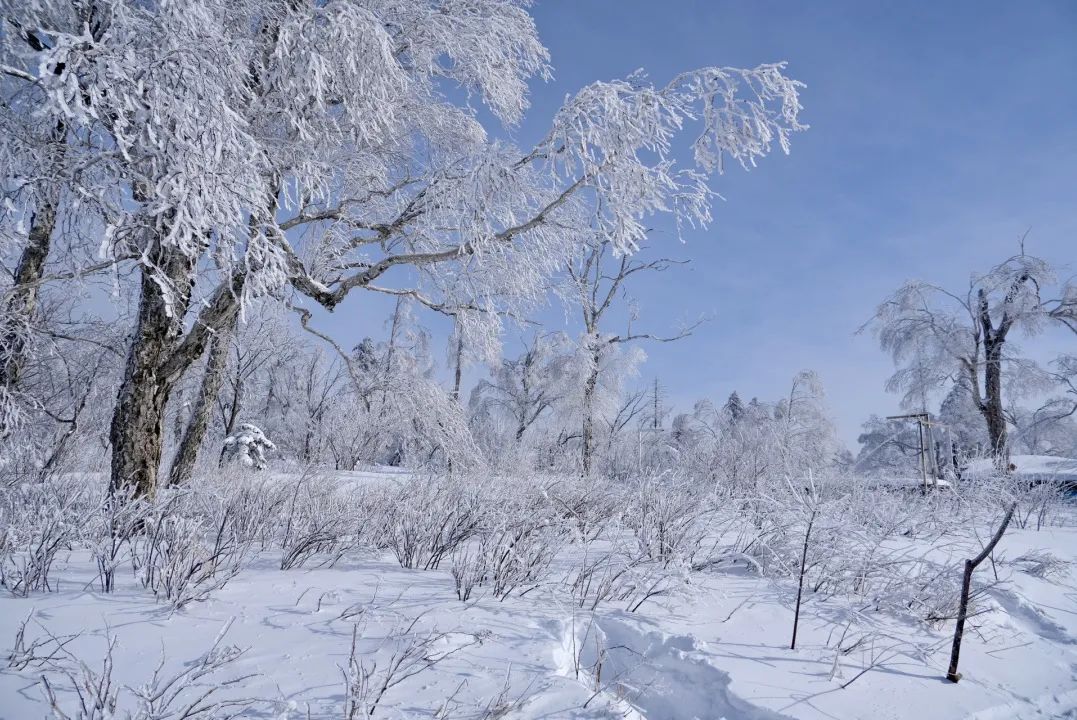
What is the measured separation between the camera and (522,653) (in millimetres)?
2197

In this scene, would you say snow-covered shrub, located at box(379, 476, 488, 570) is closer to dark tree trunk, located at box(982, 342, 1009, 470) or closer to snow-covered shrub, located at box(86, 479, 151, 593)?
snow-covered shrub, located at box(86, 479, 151, 593)

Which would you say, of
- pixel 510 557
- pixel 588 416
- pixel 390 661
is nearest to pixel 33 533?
pixel 390 661

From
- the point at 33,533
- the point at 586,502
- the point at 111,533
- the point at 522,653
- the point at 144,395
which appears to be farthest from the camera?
the point at 586,502

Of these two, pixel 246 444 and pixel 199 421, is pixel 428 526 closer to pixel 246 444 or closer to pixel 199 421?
pixel 199 421

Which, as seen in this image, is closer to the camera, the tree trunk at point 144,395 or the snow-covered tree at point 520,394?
the tree trunk at point 144,395

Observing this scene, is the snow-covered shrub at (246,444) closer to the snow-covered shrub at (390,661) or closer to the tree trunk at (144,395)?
the tree trunk at (144,395)

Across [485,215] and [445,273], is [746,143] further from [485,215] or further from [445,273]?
[445,273]

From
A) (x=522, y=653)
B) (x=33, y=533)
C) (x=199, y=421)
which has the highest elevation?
(x=199, y=421)

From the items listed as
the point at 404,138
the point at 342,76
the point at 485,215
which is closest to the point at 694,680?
the point at 485,215

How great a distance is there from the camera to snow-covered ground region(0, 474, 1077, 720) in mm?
1770

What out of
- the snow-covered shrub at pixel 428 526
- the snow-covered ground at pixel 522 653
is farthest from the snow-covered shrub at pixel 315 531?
the snow-covered shrub at pixel 428 526

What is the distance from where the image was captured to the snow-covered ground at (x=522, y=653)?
1770 mm

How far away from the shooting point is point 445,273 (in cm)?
620

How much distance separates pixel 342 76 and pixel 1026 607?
23.8ft
